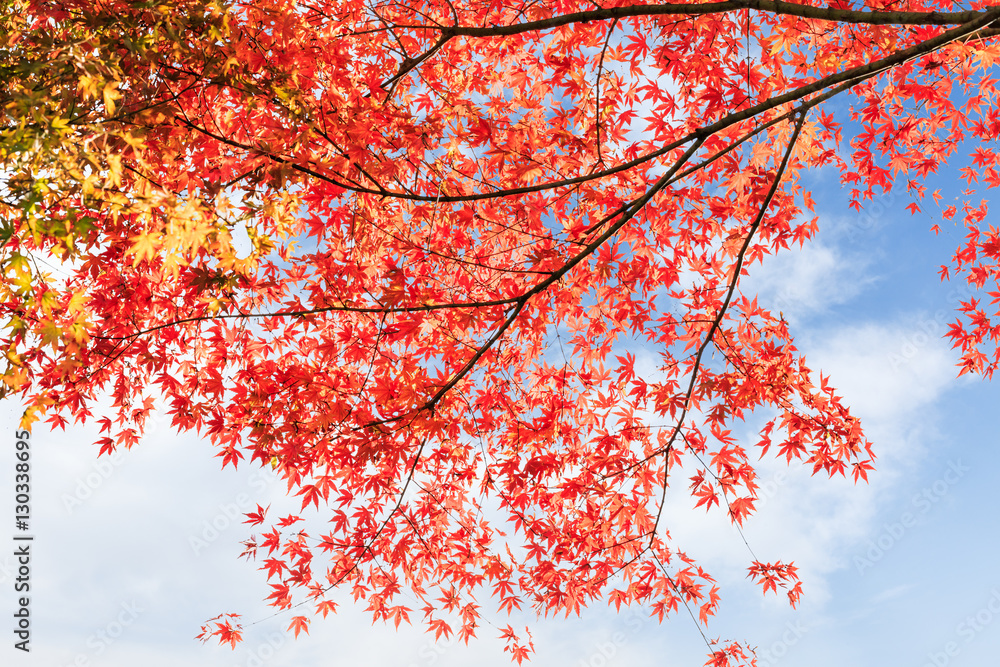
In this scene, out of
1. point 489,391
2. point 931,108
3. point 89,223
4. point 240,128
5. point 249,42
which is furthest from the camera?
point 931,108

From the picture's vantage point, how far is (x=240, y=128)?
4473 millimetres

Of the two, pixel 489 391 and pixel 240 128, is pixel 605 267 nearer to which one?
pixel 489 391

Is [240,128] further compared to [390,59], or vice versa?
[390,59]

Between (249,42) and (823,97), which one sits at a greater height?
(249,42)

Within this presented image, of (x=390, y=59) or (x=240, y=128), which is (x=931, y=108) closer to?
(x=390, y=59)

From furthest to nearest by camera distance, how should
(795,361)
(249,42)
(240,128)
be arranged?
(795,361), (240,128), (249,42)

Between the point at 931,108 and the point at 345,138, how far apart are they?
6.00 m

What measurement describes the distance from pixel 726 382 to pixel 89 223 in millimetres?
4109

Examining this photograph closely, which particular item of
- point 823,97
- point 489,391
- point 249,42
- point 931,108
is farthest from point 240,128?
point 931,108

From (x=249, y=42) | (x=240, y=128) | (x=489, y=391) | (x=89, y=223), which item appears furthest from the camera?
(x=489, y=391)

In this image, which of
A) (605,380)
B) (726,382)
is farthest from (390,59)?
(726,382)

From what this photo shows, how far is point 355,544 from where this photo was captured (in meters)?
4.68

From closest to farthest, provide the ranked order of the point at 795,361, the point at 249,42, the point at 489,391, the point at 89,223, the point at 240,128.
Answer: the point at 89,223, the point at 249,42, the point at 240,128, the point at 795,361, the point at 489,391

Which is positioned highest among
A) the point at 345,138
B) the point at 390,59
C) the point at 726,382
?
the point at 390,59
